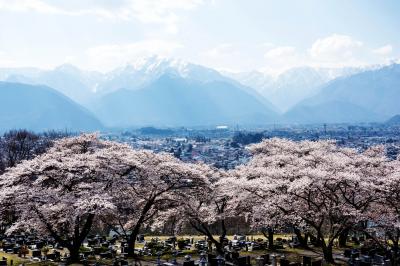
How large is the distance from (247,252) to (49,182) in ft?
48.3

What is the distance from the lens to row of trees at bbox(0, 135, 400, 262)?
27656 mm

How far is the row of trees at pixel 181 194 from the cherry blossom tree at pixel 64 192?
59 mm

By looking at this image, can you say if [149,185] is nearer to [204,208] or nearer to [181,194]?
[181,194]

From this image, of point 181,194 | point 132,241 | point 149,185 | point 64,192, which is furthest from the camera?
point 181,194

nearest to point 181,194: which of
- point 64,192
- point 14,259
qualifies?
point 64,192

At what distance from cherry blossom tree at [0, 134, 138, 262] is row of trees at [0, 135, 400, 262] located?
0.06 m

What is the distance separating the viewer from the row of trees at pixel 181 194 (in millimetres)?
27656

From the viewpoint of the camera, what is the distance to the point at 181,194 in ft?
107

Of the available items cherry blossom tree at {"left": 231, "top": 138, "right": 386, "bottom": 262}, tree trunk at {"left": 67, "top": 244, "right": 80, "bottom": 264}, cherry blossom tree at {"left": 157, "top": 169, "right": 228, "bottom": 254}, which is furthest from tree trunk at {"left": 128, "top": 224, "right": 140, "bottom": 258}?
cherry blossom tree at {"left": 231, "top": 138, "right": 386, "bottom": 262}

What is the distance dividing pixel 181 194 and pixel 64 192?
764cm

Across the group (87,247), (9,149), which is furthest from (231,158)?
(87,247)

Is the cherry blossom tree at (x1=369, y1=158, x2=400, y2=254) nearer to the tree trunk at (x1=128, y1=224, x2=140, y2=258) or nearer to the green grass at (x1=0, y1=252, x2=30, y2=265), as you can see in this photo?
the tree trunk at (x1=128, y1=224, x2=140, y2=258)

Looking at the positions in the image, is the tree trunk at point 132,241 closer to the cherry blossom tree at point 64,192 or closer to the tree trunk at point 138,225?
the tree trunk at point 138,225

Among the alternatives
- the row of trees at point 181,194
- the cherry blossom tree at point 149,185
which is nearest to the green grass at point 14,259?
the row of trees at point 181,194
